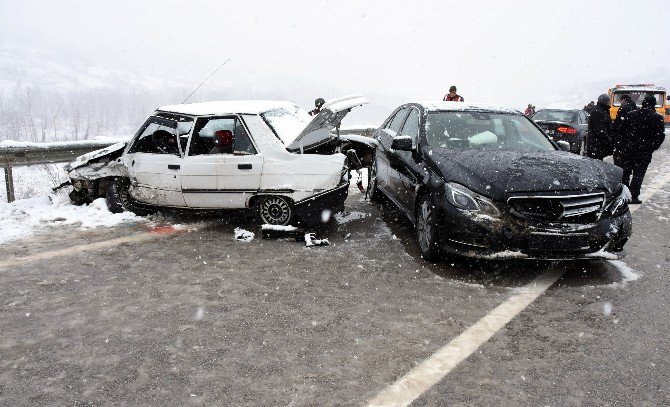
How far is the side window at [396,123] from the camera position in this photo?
6.81 meters

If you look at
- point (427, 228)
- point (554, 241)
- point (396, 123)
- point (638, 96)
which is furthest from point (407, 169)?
point (638, 96)

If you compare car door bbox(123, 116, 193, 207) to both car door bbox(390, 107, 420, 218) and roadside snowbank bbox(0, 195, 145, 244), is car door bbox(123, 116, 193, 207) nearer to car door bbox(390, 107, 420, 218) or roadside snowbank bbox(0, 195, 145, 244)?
roadside snowbank bbox(0, 195, 145, 244)

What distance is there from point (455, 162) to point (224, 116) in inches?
116

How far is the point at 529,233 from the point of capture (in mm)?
4242

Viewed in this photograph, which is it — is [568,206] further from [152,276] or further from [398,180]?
[152,276]

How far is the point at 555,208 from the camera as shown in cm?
428

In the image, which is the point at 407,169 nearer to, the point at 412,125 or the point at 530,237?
the point at 412,125

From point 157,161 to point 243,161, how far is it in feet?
4.09

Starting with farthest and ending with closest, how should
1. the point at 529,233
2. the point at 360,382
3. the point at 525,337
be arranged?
the point at 529,233, the point at 525,337, the point at 360,382

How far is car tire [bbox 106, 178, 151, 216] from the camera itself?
702 cm

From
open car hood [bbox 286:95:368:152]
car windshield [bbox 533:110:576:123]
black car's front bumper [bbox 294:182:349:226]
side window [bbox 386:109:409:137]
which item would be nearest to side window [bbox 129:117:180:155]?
open car hood [bbox 286:95:368:152]

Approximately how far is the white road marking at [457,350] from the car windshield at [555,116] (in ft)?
35.7

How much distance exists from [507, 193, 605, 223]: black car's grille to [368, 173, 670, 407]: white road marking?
2.12ft

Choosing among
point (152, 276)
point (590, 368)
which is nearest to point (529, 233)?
point (590, 368)
